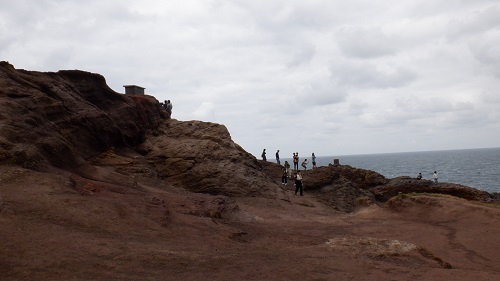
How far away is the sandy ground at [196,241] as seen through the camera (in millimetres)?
10133

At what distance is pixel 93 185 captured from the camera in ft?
54.3

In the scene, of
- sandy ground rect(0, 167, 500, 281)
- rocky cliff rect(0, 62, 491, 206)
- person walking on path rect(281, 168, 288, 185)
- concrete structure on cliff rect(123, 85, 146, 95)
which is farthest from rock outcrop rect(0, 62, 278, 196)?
person walking on path rect(281, 168, 288, 185)

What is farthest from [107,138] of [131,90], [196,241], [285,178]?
[285,178]

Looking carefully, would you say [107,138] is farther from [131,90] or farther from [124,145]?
[131,90]

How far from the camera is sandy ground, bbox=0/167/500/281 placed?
10.1 m

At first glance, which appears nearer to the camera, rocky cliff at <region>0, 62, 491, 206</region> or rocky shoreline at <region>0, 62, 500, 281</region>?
rocky shoreline at <region>0, 62, 500, 281</region>

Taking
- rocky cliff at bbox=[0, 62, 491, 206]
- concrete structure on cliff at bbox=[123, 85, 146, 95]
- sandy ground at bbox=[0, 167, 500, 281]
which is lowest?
sandy ground at bbox=[0, 167, 500, 281]

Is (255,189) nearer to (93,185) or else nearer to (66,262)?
(93,185)

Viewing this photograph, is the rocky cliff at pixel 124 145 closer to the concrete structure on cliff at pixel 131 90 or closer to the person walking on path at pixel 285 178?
the concrete structure on cliff at pixel 131 90

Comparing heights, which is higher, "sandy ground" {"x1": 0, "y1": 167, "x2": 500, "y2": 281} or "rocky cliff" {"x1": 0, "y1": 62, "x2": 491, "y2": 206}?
"rocky cliff" {"x1": 0, "y1": 62, "x2": 491, "y2": 206}

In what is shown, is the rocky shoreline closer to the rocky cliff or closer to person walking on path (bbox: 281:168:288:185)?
the rocky cliff

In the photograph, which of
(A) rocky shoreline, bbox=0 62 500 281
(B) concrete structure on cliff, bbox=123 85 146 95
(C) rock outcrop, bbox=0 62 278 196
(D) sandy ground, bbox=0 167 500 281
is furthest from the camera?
(B) concrete structure on cliff, bbox=123 85 146 95

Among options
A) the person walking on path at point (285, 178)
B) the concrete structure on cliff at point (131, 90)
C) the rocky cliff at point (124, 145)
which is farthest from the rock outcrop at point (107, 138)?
the person walking on path at point (285, 178)

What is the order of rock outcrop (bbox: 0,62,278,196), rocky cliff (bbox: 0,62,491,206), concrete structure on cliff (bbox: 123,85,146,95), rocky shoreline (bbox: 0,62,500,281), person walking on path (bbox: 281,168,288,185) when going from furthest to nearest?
person walking on path (bbox: 281,168,288,185) → concrete structure on cliff (bbox: 123,85,146,95) → rocky cliff (bbox: 0,62,491,206) → rock outcrop (bbox: 0,62,278,196) → rocky shoreline (bbox: 0,62,500,281)
